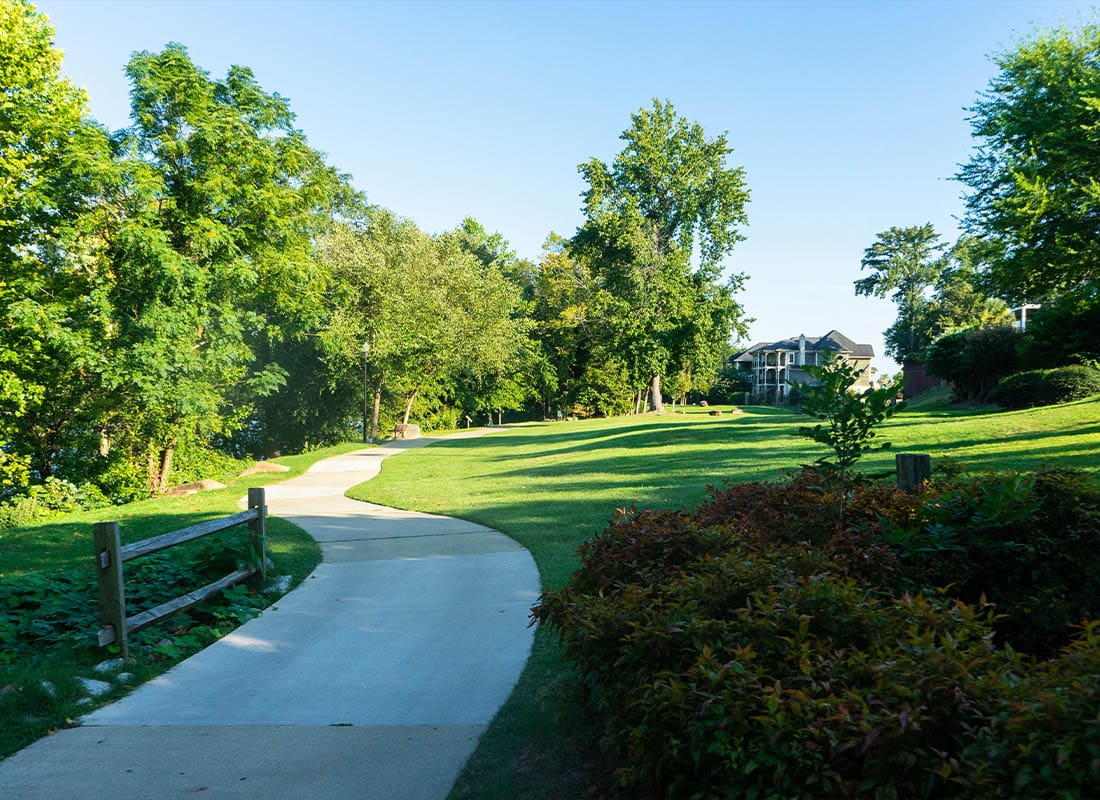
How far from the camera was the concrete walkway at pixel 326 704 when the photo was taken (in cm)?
363

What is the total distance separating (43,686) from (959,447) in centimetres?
1388

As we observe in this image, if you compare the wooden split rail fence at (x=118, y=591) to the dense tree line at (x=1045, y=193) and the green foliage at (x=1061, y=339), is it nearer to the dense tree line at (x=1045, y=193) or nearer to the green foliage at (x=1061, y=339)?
the dense tree line at (x=1045, y=193)

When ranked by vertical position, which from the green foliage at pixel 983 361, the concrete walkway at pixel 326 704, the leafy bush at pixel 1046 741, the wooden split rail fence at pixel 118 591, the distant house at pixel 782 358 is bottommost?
the concrete walkway at pixel 326 704

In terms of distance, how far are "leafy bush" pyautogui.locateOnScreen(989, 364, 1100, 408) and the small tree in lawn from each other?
1895 centimetres

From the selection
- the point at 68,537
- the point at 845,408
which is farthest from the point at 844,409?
the point at 68,537

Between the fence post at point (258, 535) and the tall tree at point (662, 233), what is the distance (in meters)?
32.2

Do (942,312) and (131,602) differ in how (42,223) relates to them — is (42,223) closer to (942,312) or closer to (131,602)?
(131,602)

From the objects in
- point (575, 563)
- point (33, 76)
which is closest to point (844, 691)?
point (575, 563)

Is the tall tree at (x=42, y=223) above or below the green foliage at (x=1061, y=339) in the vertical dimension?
above

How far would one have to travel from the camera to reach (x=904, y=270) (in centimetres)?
7638

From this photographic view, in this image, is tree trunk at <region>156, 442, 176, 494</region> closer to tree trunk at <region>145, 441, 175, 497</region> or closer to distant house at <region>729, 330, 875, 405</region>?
tree trunk at <region>145, 441, 175, 497</region>

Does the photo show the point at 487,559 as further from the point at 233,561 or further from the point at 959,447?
the point at 959,447

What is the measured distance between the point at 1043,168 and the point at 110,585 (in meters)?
19.8

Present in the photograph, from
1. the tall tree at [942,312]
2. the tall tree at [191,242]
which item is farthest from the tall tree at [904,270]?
the tall tree at [191,242]
